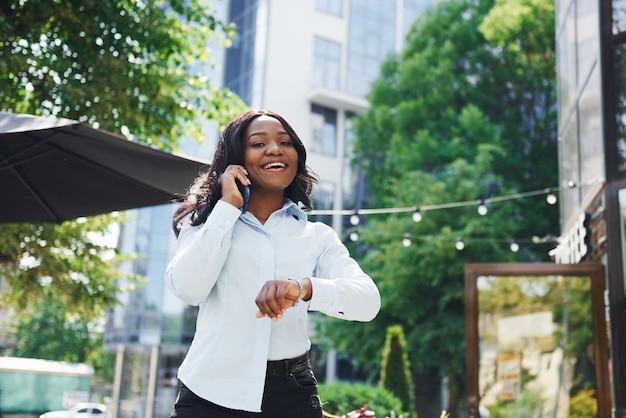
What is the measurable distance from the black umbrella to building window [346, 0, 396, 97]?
22452 millimetres

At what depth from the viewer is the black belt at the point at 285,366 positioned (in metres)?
1.62

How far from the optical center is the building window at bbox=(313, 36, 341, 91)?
1021 inches

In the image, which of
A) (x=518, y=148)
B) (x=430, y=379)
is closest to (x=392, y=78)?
(x=518, y=148)

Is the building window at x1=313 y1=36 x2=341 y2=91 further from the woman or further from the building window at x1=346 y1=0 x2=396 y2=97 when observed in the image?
the woman

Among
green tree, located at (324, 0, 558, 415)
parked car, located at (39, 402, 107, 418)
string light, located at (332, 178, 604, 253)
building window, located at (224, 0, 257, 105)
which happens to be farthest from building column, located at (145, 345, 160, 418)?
string light, located at (332, 178, 604, 253)

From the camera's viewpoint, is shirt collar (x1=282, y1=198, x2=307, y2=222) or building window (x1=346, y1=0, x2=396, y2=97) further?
building window (x1=346, y1=0, x2=396, y2=97)

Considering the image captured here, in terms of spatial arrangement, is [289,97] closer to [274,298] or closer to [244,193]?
[244,193]

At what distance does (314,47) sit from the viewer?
26.0 m

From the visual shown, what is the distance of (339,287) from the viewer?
1.57 meters

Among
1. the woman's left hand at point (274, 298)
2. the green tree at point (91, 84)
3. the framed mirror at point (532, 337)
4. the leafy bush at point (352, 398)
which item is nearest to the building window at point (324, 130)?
the green tree at point (91, 84)

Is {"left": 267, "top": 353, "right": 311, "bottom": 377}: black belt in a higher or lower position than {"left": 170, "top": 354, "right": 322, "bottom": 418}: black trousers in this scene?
higher

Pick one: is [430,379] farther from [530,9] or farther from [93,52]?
[93,52]

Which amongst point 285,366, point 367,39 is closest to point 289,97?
point 367,39

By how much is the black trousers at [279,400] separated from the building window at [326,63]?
80.2 feet
